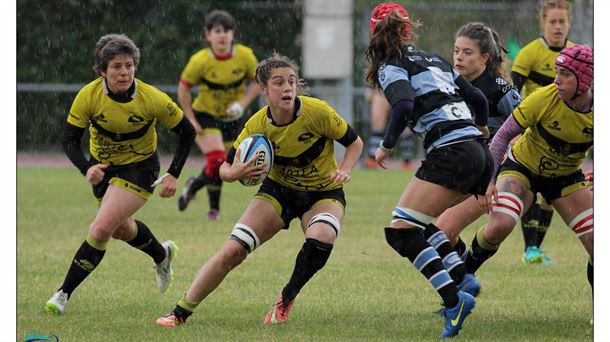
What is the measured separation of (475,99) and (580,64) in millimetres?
725

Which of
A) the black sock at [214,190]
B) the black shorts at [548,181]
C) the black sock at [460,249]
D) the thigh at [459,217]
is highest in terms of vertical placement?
the black shorts at [548,181]

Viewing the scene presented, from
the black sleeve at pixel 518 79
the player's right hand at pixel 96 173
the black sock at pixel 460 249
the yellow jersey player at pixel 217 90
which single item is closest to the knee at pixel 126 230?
the player's right hand at pixel 96 173

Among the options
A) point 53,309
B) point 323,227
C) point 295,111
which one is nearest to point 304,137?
Result: point 295,111

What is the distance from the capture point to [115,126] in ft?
24.0

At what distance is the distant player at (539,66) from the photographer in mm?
9297

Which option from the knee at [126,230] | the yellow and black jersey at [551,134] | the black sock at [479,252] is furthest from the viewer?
the knee at [126,230]

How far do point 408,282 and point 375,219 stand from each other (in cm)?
433

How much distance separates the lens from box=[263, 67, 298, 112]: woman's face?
6.47 meters

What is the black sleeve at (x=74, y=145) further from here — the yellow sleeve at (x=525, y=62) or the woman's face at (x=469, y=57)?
the yellow sleeve at (x=525, y=62)

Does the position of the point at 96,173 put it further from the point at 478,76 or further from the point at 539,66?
the point at 539,66

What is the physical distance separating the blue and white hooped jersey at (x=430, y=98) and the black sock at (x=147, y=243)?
220 centimetres

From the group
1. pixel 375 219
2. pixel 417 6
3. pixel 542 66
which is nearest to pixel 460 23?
pixel 417 6

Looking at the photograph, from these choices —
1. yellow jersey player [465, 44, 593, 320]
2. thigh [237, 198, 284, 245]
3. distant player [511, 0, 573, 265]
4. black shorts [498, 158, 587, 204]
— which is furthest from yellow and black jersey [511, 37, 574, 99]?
thigh [237, 198, 284, 245]

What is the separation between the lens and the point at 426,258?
19.9 ft
